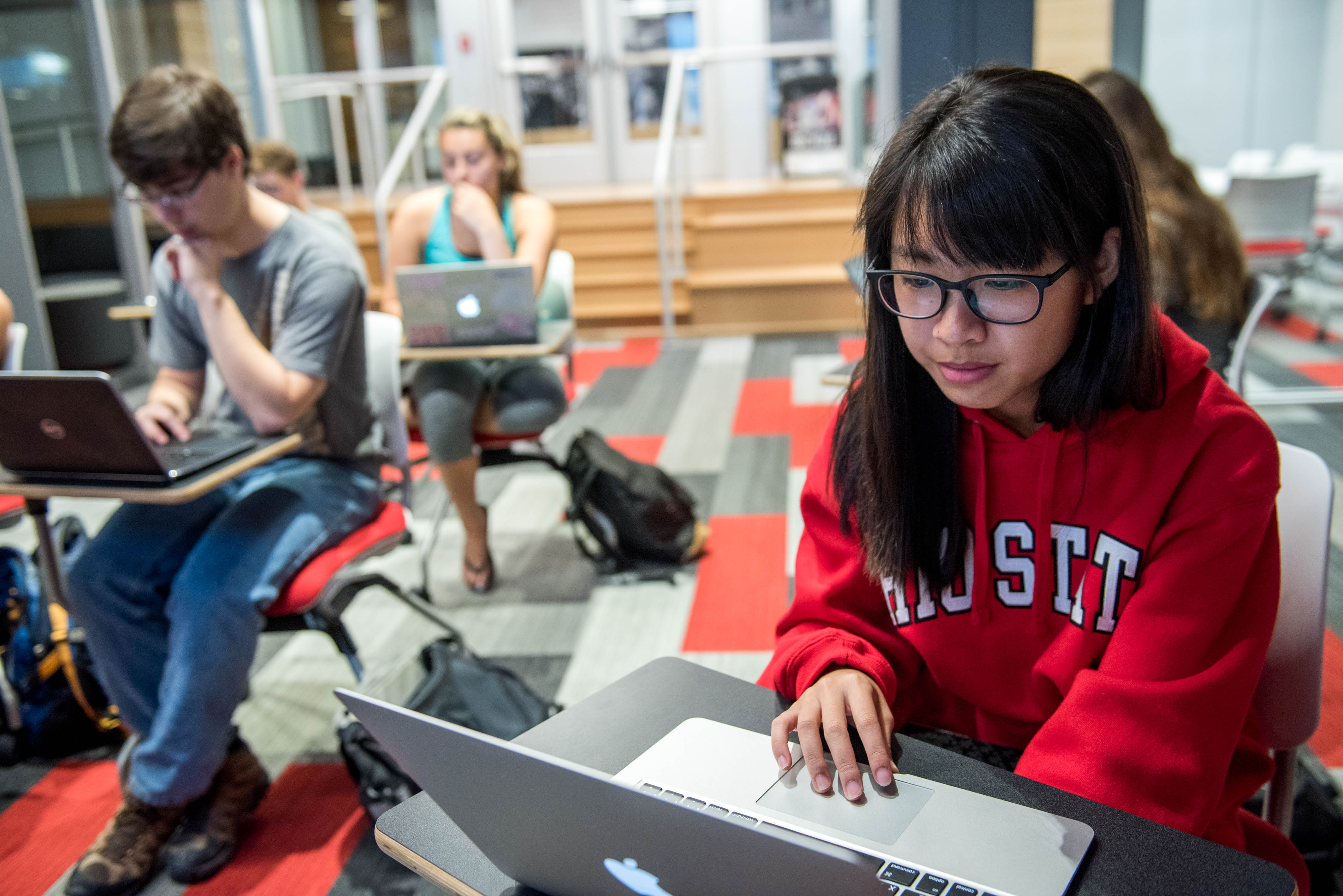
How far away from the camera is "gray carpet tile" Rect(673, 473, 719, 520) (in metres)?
3.19

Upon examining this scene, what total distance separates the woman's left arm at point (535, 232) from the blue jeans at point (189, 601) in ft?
4.23

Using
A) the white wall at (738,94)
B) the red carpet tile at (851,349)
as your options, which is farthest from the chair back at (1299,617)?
the white wall at (738,94)

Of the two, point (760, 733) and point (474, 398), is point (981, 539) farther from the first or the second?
point (474, 398)

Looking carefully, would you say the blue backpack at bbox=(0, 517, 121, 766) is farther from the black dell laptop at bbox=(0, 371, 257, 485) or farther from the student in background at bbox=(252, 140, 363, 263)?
the student in background at bbox=(252, 140, 363, 263)

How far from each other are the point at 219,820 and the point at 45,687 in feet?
2.04

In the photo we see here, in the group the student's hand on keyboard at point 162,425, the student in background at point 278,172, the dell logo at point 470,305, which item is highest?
the student in background at point 278,172

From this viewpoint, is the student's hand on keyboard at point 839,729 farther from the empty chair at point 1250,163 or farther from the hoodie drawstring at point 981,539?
the empty chair at point 1250,163

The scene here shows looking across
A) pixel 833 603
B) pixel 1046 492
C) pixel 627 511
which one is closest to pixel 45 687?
pixel 627 511

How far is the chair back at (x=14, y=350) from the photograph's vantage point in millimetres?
2131

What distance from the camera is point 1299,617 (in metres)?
0.98

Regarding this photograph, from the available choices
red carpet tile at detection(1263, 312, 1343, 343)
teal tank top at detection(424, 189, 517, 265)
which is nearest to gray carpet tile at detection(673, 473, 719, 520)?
teal tank top at detection(424, 189, 517, 265)

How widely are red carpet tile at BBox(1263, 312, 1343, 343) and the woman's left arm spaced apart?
11.2 feet

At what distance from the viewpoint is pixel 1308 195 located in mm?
3703

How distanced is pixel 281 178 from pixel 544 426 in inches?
69.2
